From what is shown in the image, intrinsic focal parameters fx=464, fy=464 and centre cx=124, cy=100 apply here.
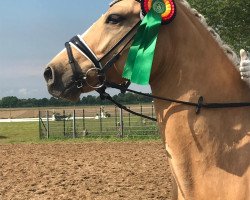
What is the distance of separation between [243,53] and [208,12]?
9.45m

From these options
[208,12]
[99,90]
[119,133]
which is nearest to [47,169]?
[208,12]

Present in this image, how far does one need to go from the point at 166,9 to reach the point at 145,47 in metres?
0.30

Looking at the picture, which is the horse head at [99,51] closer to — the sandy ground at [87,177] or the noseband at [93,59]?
the noseband at [93,59]

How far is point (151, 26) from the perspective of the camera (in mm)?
3158

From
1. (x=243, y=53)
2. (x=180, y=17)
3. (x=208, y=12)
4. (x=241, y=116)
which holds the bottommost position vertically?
(x=241, y=116)

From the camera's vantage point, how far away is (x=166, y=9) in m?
3.20

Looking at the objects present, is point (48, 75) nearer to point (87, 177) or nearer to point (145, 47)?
point (145, 47)

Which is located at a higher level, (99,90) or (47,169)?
(99,90)

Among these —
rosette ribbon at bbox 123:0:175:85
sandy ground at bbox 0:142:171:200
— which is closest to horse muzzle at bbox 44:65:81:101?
rosette ribbon at bbox 123:0:175:85

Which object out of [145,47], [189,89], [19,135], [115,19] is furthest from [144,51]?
[19,135]

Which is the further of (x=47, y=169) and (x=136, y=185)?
(x=47, y=169)

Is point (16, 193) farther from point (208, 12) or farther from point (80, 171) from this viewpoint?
point (208, 12)

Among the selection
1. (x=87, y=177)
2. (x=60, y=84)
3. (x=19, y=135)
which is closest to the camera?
Answer: (x=60, y=84)

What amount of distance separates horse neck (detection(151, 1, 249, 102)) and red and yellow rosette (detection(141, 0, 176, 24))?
59 millimetres
